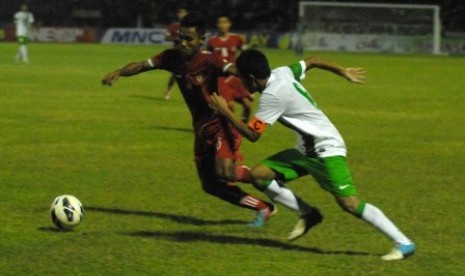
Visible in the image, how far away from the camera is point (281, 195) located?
8.89 m

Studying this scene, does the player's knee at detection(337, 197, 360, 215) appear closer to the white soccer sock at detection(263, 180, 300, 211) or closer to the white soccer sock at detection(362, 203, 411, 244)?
the white soccer sock at detection(362, 203, 411, 244)

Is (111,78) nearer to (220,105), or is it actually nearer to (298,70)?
(298,70)

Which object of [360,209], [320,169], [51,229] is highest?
[320,169]

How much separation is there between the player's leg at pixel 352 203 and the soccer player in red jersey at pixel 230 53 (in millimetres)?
9659

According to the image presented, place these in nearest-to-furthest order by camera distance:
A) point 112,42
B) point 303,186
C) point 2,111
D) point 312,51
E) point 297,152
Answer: point 297,152, point 303,186, point 2,111, point 312,51, point 112,42

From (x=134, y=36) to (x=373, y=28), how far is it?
18420mm

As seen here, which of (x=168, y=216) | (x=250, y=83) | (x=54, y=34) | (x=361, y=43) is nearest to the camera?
(x=250, y=83)

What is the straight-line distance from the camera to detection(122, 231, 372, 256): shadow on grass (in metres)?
8.66

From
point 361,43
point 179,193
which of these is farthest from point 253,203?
point 361,43

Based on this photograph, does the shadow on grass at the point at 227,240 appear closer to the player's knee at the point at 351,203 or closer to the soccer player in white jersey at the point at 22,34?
the player's knee at the point at 351,203

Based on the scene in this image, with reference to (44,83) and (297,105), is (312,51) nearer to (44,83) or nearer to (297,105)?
(44,83)

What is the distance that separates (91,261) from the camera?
8102 mm

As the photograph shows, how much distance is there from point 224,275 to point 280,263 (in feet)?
2.00

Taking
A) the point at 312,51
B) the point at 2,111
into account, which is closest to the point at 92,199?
the point at 2,111
